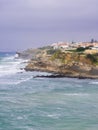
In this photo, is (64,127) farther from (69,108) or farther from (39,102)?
(39,102)

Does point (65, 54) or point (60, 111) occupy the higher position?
point (65, 54)

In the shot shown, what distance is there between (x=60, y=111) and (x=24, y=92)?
14819mm

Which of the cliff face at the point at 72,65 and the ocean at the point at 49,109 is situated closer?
the ocean at the point at 49,109

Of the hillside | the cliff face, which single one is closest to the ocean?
the hillside

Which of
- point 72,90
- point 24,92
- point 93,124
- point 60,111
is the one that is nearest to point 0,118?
point 60,111

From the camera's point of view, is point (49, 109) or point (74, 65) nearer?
point (49, 109)

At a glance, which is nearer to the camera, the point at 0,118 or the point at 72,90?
the point at 0,118

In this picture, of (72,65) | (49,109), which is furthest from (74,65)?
(49,109)

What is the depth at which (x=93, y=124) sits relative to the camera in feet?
99.9

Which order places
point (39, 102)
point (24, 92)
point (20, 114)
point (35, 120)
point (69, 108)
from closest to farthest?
point (35, 120) → point (20, 114) → point (69, 108) → point (39, 102) → point (24, 92)

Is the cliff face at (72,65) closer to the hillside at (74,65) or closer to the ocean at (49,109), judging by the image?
the hillside at (74,65)

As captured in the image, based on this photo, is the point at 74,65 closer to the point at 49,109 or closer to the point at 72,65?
the point at 72,65

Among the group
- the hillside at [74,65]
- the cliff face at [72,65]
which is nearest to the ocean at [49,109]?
the hillside at [74,65]

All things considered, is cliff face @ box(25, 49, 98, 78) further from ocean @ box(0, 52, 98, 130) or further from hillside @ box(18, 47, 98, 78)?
ocean @ box(0, 52, 98, 130)
